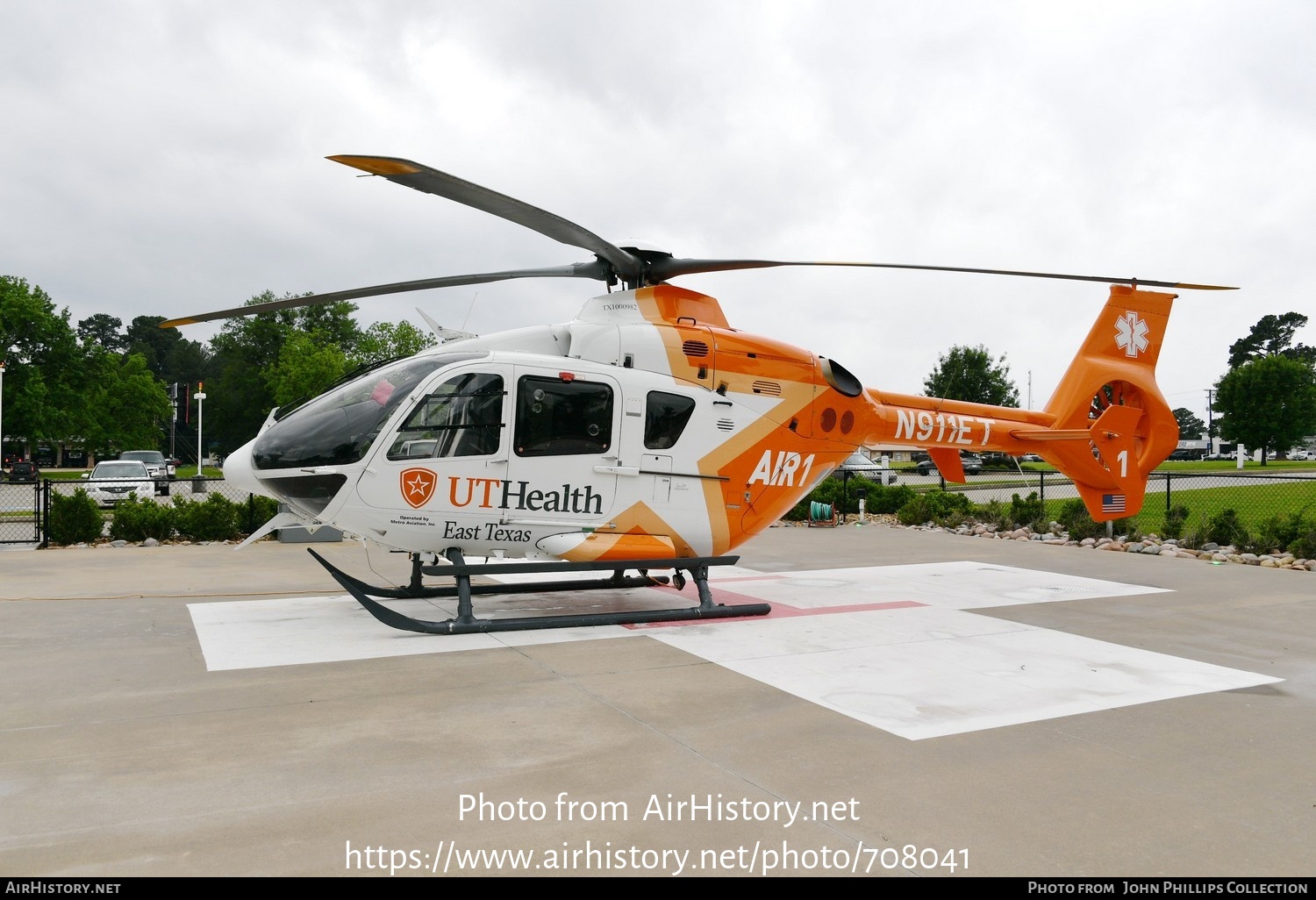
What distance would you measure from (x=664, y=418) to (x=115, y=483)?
2157 centimetres

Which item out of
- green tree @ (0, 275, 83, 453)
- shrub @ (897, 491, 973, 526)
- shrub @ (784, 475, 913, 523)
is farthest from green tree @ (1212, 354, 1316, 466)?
green tree @ (0, 275, 83, 453)

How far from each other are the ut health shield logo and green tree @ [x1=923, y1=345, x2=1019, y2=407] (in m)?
48.1

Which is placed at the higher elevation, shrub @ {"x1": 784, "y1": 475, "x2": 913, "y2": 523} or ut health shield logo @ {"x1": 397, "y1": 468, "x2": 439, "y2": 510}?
ut health shield logo @ {"x1": 397, "y1": 468, "x2": 439, "y2": 510}

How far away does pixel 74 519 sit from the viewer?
14.4 meters

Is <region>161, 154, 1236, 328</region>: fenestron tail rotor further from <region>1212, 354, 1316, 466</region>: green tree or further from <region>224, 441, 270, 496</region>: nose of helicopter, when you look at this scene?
<region>1212, 354, 1316, 466</region>: green tree

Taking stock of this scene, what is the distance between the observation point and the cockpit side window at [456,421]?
7324 mm

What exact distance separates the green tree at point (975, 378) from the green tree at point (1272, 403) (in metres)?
27.7

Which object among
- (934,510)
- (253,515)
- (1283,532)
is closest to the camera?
(1283,532)

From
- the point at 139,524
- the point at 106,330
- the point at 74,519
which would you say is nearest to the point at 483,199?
the point at 139,524

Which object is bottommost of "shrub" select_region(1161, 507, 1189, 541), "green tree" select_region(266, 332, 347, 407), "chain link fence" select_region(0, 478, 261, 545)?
"chain link fence" select_region(0, 478, 261, 545)

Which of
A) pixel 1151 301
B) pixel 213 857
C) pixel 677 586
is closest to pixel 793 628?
pixel 677 586

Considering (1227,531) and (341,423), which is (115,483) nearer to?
(341,423)

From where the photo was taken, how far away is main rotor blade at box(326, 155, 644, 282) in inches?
215

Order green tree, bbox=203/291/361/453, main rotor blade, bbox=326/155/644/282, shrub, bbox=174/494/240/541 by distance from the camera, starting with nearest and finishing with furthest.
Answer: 1. main rotor blade, bbox=326/155/644/282
2. shrub, bbox=174/494/240/541
3. green tree, bbox=203/291/361/453
